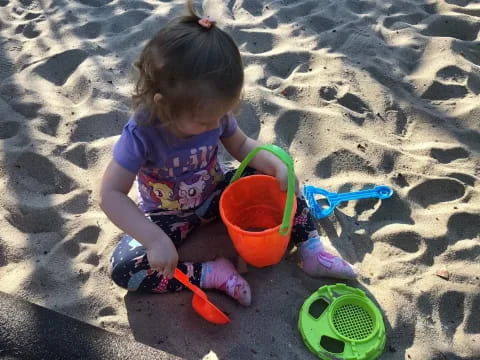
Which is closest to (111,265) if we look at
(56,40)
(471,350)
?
(471,350)

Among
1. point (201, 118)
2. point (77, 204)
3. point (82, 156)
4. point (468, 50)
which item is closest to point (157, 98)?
point (201, 118)

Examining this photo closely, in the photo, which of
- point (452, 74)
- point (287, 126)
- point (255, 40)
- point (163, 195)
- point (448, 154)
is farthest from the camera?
point (255, 40)

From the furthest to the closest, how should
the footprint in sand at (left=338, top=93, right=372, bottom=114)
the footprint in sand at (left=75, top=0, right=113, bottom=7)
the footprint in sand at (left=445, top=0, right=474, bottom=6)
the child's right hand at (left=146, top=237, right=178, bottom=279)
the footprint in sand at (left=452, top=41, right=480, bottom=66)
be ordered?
1. the footprint in sand at (left=75, top=0, right=113, bottom=7)
2. the footprint in sand at (left=445, top=0, right=474, bottom=6)
3. the footprint in sand at (left=452, top=41, right=480, bottom=66)
4. the footprint in sand at (left=338, top=93, right=372, bottom=114)
5. the child's right hand at (left=146, top=237, right=178, bottom=279)

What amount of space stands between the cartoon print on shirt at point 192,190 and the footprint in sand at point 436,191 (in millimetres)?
792

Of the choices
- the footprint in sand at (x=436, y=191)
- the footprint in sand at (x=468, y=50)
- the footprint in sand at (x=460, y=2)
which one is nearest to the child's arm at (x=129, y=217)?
the footprint in sand at (x=436, y=191)

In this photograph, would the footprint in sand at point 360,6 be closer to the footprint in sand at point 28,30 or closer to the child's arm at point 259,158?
the child's arm at point 259,158

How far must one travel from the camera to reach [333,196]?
77.3 inches

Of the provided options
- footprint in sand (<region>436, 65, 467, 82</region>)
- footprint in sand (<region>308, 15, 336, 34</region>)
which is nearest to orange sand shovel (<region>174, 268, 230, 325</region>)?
footprint in sand (<region>436, 65, 467, 82</region>)

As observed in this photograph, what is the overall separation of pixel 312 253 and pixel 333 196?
293mm

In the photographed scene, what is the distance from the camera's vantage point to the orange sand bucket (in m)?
1.54

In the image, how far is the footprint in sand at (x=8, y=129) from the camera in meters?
2.25

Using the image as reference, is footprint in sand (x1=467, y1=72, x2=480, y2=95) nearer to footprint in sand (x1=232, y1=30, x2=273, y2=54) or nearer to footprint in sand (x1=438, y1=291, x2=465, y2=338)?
footprint in sand (x1=232, y1=30, x2=273, y2=54)

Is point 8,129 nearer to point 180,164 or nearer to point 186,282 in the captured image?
point 180,164

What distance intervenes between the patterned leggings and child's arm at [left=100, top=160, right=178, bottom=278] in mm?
173
